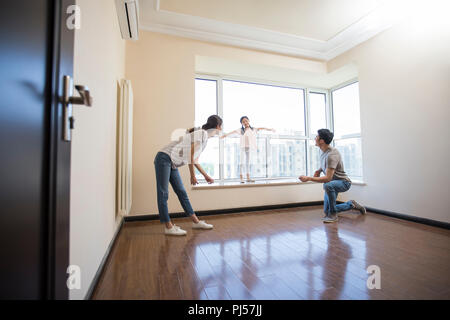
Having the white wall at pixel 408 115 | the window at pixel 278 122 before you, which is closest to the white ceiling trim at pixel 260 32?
the white wall at pixel 408 115

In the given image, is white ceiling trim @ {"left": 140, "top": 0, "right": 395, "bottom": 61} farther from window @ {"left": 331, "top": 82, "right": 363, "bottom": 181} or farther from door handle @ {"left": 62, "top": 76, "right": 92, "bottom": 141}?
door handle @ {"left": 62, "top": 76, "right": 92, "bottom": 141}

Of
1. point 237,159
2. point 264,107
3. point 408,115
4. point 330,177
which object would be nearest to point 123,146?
point 237,159

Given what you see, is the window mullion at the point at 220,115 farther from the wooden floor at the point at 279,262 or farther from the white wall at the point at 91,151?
the white wall at the point at 91,151

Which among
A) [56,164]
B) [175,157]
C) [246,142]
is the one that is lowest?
[56,164]

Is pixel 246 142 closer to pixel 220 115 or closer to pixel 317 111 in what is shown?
pixel 220 115

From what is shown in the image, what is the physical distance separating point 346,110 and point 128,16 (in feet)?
12.7

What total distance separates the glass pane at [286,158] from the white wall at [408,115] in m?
1.22

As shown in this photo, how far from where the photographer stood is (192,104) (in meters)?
3.11

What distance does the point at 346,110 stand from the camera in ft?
13.5

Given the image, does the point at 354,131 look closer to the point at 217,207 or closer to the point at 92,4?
the point at 217,207

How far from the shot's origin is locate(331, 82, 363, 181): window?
3.81m

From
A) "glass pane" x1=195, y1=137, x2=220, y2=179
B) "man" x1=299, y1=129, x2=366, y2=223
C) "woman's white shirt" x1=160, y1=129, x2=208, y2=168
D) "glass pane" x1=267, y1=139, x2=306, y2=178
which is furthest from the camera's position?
"glass pane" x1=267, y1=139, x2=306, y2=178

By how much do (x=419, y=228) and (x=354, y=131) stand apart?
6.38ft

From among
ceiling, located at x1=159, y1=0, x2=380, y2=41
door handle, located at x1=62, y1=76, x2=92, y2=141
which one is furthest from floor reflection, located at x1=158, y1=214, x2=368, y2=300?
ceiling, located at x1=159, y1=0, x2=380, y2=41
